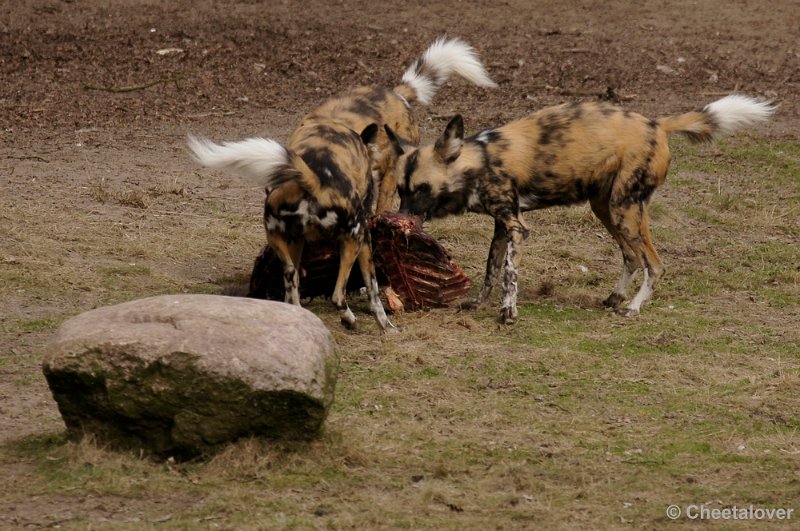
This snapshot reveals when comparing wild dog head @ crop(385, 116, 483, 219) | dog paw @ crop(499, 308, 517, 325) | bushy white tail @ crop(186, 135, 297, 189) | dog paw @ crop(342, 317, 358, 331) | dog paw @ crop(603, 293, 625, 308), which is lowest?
dog paw @ crop(603, 293, 625, 308)

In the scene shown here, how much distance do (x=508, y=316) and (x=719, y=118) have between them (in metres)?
1.92

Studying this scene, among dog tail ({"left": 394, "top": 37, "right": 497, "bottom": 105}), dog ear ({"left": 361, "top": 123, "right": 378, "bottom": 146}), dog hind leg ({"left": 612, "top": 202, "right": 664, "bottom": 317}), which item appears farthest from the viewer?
dog tail ({"left": 394, "top": 37, "right": 497, "bottom": 105})

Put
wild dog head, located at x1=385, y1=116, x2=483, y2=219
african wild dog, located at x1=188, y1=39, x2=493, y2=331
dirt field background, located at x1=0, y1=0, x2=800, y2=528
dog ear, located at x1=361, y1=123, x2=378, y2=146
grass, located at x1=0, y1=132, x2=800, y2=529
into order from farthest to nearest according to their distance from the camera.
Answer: wild dog head, located at x1=385, y1=116, x2=483, y2=219
dog ear, located at x1=361, y1=123, x2=378, y2=146
african wild dog, located at x1=188, y1=39, x2=493, y2=331
dirt field background, located at x1=0, y1=0, x2=800, y2=528
grass, located at x1=0, y1=132, x2=800, y2=529

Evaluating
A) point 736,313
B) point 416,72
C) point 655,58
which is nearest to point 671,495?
point 736,313

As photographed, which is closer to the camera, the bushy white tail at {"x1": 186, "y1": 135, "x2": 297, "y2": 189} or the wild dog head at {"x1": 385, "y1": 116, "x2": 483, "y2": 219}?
the bushy white tail at {"x1": 186, "y1": 135, "x2": 297, "y2": 189}

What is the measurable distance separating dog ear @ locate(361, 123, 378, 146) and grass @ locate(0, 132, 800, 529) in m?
0.97

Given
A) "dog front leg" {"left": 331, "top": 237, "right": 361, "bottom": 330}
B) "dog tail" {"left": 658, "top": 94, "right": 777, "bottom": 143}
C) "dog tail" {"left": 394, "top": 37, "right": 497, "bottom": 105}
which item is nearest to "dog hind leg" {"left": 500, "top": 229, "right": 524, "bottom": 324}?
"dog front leg" {"left": 331, "top": 237, "right": 361, "bottom": 330}

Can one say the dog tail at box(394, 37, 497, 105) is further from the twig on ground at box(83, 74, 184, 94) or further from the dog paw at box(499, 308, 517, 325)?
the twig on ground at box(83, 74, 184, 94)

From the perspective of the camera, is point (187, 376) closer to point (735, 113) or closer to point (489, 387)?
point (489, 387)

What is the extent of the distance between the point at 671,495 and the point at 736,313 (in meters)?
2.90

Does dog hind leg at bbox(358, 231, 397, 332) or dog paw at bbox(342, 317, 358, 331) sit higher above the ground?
dog hind leg at bbox(358, 231, 397, 332)

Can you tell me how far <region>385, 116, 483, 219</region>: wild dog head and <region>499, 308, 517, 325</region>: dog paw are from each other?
73 centimetres

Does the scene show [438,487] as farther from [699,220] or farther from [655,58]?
[655,58]

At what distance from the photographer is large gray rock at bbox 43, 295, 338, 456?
14.9 ft
